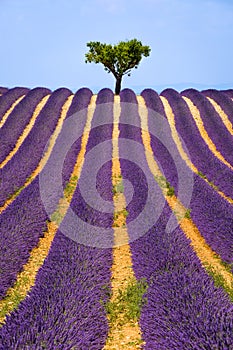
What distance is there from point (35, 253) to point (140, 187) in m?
4.65

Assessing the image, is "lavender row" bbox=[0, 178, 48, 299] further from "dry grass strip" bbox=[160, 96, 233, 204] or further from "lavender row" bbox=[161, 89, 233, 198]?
"lavender row" bbox=[161, 89, 233, 198]

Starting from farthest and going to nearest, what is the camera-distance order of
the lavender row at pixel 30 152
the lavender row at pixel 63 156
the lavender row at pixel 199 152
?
the lavender row at pixel 199 152
the lavender row at pixel 30 152
the lavender row at pixel 63 156

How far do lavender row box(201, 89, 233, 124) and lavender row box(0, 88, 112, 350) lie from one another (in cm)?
1865

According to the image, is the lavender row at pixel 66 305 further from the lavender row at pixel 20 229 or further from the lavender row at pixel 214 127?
the lavender row at pixel 214 127

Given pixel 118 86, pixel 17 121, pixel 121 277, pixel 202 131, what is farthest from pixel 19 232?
pixel 118 86

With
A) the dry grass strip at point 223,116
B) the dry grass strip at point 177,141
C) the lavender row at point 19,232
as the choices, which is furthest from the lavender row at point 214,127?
the lavender row at point 19,232

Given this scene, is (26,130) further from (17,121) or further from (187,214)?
(187,214)

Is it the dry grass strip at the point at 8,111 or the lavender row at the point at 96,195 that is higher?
the dry grass strip at the point at 8,111

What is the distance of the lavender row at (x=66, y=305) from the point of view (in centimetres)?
521

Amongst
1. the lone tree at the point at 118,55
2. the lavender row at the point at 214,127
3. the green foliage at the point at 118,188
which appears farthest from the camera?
the lone tree at the point at 118,55

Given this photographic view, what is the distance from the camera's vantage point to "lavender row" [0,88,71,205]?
560 inches

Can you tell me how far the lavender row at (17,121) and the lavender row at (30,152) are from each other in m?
0.71

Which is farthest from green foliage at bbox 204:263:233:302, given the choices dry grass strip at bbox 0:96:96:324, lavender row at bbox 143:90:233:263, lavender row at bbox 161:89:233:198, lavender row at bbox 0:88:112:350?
lavender row at bbox 161:89:233:198

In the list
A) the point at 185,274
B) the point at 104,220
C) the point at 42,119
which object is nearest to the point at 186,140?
the point at 42,119
